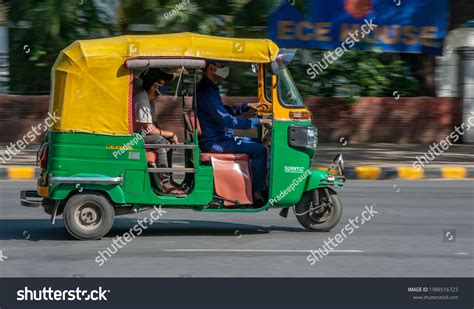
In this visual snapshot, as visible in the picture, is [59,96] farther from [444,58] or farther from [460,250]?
[444,58]

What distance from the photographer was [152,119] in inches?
399

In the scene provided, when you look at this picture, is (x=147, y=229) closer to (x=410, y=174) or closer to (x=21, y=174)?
(x=21, y=174)

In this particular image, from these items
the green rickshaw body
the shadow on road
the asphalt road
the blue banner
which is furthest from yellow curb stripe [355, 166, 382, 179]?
the green rickshaw body

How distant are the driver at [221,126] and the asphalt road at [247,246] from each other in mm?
694

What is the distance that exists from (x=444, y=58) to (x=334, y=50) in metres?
2.78

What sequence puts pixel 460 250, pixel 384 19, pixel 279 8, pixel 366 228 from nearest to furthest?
pixel 460 250
pixel 366 228
pixel 279 8
pixel 384 19

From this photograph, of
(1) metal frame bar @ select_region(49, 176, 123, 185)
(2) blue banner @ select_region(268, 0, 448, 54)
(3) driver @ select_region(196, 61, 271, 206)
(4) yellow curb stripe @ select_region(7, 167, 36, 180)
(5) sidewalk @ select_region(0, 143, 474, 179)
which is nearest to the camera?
(1) metal frame bar @ select_region(49, 176, 123, 185)

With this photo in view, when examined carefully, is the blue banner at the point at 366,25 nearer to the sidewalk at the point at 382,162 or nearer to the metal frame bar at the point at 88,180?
the sidewalk at the point at 382,162

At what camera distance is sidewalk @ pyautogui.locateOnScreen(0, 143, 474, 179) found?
52.9 ft

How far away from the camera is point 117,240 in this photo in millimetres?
9859

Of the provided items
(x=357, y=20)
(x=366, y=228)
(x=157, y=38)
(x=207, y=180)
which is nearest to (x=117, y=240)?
(x=207, y=180)

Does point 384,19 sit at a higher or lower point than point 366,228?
higher

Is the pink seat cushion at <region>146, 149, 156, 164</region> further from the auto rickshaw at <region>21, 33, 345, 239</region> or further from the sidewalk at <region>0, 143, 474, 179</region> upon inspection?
the sidewalk at <region>0, 143, 474, 179</region>

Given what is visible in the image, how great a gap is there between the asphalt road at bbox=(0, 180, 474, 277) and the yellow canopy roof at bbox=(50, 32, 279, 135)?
4.00ft
